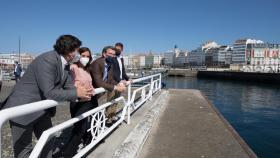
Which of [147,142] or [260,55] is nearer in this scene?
[147,142]

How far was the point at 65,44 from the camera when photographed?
8.82ft

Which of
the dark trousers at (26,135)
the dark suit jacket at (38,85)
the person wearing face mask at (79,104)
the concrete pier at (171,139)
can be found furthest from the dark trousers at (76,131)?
the dark suit jacket at (38,85)

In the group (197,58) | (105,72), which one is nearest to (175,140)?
(105,72)

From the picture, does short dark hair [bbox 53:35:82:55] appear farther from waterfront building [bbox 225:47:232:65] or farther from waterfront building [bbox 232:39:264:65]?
waterfront building [bbox 225:47:232:65]

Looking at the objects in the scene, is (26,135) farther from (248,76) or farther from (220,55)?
(220,55)

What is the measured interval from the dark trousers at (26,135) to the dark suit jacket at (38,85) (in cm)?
10

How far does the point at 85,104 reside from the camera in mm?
3984

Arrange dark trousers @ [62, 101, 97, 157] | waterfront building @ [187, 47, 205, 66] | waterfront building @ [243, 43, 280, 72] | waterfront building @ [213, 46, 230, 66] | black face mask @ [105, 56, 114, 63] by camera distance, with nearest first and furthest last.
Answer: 1. dark trousers @ [62, 101, 97, 157]
2. black face mask @ [105, 56, 114, 63]
3. waterfront building @ [243, 43, 280, 72]
4. waterfront building @ [213, 46, 230, 66]
5. waterfront building @ [187, 47, 205, 66]

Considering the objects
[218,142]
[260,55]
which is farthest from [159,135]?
[260,55]

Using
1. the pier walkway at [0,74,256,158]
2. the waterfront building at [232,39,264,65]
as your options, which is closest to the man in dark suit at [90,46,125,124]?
the pier walkway at [0,74,256,158]

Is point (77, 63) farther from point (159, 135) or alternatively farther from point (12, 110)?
point (159, 135)

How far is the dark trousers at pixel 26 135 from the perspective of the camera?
258 cm

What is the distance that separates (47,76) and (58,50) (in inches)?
12.2

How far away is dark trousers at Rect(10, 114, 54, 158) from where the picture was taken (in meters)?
2.58
